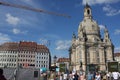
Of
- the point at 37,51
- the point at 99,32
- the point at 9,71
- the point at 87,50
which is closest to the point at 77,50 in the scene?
the point at 87,50

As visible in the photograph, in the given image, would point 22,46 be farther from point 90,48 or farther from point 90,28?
point 90,48

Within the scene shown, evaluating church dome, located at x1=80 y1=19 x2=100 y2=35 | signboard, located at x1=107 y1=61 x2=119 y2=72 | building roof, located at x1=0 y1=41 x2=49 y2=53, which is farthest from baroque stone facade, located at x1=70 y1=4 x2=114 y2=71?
signboard, located at x1=107 y1=61 x2=119 y2=72

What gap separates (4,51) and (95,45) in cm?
5520

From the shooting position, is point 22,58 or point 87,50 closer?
point 87,50

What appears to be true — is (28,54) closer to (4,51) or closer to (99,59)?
(4,51)

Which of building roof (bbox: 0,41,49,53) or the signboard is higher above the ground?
building roof (bbox: 0,41,49,53)

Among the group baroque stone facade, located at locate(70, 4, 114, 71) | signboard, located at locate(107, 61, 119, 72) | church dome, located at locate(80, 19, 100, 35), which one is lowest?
signboard, located at locate(107, 61, 119, 72)

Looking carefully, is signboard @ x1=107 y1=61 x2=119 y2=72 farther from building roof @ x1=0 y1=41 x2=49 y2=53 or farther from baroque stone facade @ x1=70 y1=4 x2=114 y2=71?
building roof @ x1=0 y1=41 x2=49 y2=53

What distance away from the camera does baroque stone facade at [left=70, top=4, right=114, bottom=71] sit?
339ft

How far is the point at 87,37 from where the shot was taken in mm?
110000

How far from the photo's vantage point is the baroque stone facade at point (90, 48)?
339 ft

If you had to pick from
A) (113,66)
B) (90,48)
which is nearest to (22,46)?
(90,48)

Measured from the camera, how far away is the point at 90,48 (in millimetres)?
105438

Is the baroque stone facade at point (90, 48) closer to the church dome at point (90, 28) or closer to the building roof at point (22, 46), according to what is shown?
the church dome at point (90, 28)
